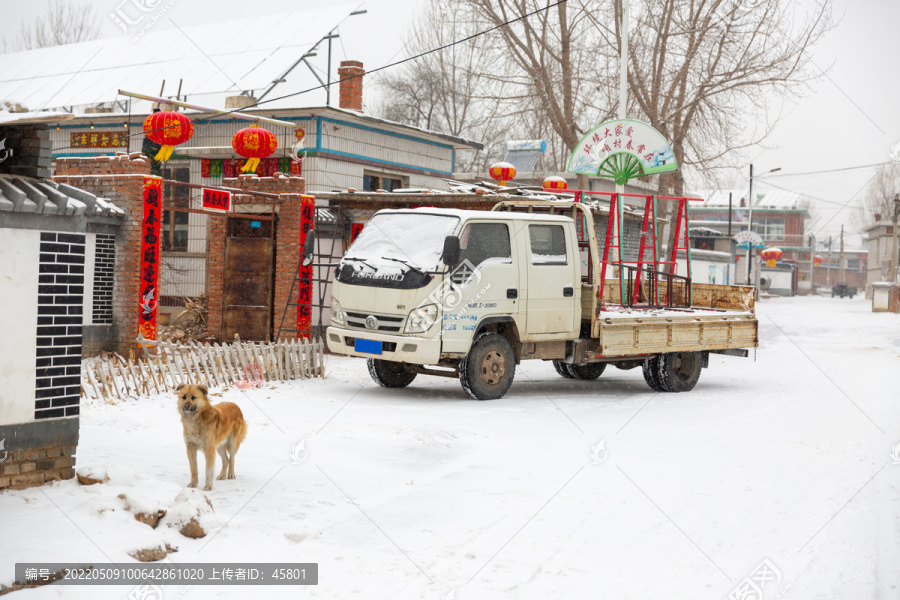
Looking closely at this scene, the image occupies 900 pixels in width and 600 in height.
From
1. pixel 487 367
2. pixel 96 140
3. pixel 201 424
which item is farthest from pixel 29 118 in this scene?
pixel 96 140

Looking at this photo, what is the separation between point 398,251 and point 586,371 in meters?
4.82

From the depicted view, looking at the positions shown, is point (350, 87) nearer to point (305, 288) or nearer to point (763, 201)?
point (305, 288)

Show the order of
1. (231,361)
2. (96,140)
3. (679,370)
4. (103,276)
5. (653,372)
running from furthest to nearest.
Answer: (96,140), (103,276), (679,370), (653,372), (231,361)

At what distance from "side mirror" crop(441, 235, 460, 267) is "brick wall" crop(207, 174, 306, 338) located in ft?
18.2

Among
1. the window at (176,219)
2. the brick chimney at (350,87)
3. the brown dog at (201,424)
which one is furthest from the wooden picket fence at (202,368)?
the brick chimney at (350,87)

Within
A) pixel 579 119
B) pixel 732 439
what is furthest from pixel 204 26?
pixel 732 439

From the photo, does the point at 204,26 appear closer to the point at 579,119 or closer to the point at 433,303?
the point at 579,119

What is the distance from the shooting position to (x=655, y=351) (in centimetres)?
1281

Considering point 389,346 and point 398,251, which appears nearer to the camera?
point 389,346

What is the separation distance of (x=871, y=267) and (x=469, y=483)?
75.3 meters

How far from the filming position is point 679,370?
45.7ft

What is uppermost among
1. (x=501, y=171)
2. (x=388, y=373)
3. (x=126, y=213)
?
(x=501, y=171)

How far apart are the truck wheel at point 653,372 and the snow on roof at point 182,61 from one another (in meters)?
11.0

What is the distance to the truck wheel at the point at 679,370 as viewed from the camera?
13.4m
